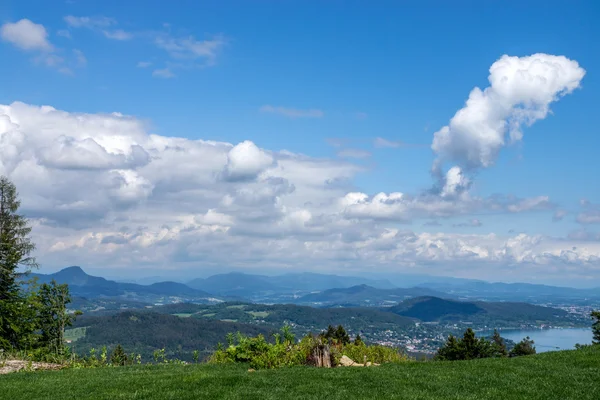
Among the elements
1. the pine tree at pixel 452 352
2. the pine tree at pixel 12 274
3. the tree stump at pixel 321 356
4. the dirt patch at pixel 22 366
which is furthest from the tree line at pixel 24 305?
the pine tree at pixel 452 352

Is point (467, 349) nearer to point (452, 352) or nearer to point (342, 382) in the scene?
point (452, 352)

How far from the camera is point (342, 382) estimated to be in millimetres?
17078

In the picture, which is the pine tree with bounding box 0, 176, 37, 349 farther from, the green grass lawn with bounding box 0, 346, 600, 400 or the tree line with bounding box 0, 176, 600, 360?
the green grass lawn with bounding box 0, 346, 600, 400

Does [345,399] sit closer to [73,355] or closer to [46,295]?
[73,355]

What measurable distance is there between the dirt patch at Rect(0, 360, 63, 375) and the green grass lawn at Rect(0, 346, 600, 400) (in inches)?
106

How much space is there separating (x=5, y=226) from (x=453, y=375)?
4446 centimetres

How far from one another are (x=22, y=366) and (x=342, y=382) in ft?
55.2

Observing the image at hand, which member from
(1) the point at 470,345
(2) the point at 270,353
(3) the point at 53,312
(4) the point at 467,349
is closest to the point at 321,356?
(2) the point at 270,353

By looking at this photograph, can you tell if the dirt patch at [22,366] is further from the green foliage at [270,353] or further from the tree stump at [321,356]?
the tree stump at [321,356]

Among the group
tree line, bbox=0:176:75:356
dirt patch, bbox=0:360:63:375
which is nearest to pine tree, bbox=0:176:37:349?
tree line, bbox=0:176:75:356

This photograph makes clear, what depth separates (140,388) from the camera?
54.6 feet

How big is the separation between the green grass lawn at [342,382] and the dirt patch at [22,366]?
2.70 metres

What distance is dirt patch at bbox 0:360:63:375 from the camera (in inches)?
900

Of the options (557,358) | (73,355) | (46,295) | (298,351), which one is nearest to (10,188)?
(46,295)
